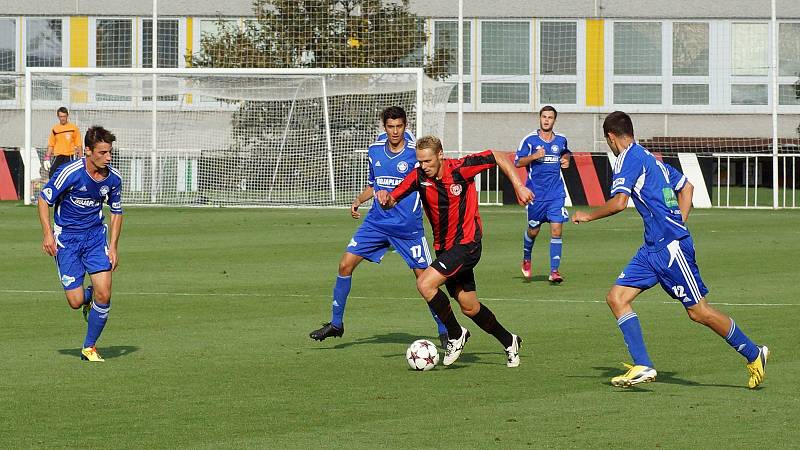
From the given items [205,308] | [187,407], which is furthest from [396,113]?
[187,407]

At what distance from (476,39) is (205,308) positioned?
30.2 m

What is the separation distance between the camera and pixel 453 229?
400 inches

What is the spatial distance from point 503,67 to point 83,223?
32702 mm

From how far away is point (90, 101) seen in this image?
106 feet

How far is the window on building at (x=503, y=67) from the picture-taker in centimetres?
4244

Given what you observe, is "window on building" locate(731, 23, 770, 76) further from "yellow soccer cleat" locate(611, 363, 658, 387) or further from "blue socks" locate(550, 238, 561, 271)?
"yellow soccer cleat" locate(611, 363, 658, 387)

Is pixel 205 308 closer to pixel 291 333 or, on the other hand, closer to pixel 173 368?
pixel 291 333

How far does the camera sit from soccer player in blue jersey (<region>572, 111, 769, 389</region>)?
907 centimetres

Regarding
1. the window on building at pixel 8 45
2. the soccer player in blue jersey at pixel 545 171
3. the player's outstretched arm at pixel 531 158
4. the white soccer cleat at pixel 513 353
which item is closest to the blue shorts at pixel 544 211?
the soccer player in blue jersey at pixel 545 171

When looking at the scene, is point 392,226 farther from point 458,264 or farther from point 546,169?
point 546,169

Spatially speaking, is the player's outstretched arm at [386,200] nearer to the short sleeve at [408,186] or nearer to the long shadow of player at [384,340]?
the short sleeve at [408,186]

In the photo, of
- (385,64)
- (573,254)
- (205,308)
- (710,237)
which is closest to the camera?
(205,308)

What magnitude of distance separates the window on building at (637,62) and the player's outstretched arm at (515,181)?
3342cm

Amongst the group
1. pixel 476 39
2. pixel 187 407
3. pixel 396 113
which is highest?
pixel 476 39
